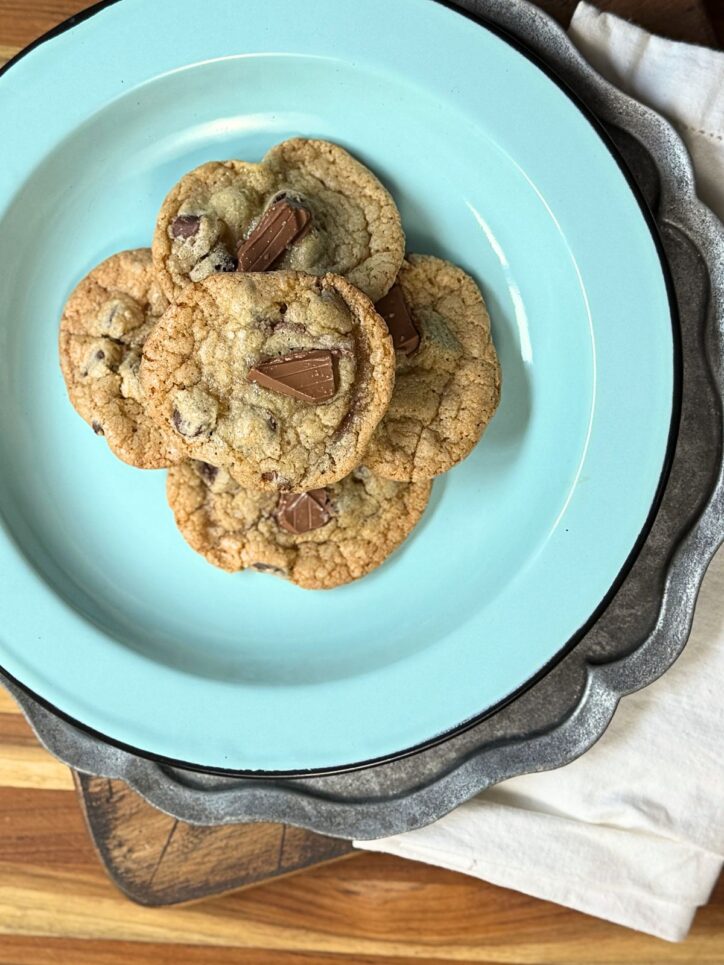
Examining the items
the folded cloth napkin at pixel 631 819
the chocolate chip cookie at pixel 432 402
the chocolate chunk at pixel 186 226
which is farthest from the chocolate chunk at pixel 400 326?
the folded cloth napkin at pixel 631 819

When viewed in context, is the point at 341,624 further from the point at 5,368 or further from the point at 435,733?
the point at 5,368

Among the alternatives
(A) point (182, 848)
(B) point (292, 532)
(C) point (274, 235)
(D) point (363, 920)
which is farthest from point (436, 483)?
(D) point (363, 920)

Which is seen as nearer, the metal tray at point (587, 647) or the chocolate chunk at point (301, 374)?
the chocolate chunk at point (301, 374)

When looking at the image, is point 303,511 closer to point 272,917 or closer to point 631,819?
point 631,819

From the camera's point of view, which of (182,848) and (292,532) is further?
(182,848)

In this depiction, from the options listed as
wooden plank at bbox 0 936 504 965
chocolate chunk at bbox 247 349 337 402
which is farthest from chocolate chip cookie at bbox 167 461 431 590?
wooden plank at bbox 0 936 504 965

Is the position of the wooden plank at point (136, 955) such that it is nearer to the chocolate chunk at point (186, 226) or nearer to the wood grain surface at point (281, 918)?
the wood grain surface at point (281, 918)

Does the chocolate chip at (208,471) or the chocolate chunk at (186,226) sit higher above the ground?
the chocolate chunk at (186,226)

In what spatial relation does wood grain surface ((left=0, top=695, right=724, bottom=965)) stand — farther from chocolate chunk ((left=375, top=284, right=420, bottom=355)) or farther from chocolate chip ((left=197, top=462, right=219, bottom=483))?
chocolate chunk ((left=375, top=284, right=420, bottom=355))
